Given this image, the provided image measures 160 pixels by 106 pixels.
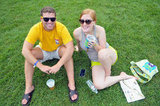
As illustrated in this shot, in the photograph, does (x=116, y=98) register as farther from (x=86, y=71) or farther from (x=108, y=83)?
(x=86, y=71)

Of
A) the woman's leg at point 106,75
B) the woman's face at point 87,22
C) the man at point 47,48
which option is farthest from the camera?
the woman's leg at point 106,75

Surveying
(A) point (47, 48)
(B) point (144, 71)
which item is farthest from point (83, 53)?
(B) point (144, 71)

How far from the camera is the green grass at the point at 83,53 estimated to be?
2.69 m

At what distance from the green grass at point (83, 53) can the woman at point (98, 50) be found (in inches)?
8.8

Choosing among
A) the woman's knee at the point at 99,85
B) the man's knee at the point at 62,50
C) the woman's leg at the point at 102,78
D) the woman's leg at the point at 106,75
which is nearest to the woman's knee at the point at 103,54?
the woman's leg at the point at 106,75

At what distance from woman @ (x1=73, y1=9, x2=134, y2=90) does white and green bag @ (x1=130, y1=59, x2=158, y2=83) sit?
320mm

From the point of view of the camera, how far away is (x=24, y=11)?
208 inches

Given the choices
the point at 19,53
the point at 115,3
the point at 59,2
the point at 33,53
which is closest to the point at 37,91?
the point at 33,53

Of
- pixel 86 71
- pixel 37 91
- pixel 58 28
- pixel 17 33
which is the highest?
pixel 58 28

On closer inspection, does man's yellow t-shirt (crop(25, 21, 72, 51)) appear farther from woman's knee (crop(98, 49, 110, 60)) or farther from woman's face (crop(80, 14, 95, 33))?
woman's knee (crop(98, 49, 110, 60))

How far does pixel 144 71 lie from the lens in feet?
9.39

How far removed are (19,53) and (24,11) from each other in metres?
2.56

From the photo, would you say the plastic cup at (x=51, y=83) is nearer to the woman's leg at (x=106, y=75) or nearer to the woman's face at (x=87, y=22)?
the woman's leg at (x=106, y=75)

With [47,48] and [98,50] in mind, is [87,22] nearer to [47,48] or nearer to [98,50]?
[98,50]
